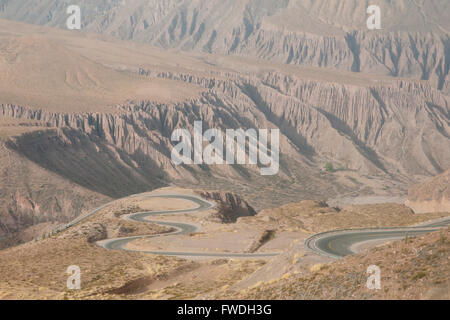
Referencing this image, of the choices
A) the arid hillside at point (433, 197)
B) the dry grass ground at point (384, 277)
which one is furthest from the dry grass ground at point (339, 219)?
the dry grass ground at point (384, 277)

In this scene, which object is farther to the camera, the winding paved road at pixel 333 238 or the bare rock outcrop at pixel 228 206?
the bare rock outcrop at pixel 228 206

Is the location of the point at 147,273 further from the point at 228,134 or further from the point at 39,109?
the point at 228,134

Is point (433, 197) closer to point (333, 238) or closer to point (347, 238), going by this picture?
point (347, 238)

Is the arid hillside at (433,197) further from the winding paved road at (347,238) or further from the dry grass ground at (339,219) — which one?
the winding paved road at (347,238)

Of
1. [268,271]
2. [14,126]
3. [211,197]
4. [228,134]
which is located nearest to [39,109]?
[14,126]

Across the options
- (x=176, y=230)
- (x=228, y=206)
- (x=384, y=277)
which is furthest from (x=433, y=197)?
(x=384, y=277)

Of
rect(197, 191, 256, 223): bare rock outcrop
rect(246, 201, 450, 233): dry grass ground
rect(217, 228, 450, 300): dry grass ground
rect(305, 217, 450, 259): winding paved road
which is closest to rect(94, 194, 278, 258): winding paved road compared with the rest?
rect(197, 191, 256, 223): bare rock outcrop

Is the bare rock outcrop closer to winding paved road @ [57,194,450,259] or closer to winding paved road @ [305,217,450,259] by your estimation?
winding paved road @ [57,194,450,259]
